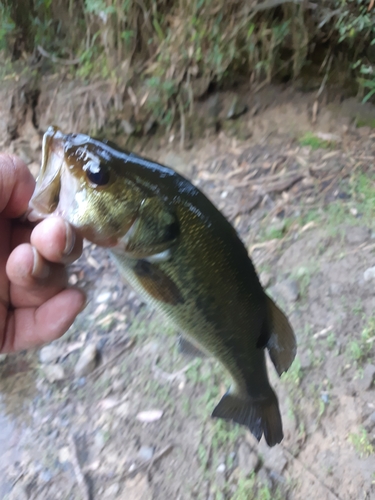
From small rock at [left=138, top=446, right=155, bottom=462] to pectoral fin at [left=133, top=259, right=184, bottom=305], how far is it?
1.40 m

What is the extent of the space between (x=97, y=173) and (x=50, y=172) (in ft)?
0.45

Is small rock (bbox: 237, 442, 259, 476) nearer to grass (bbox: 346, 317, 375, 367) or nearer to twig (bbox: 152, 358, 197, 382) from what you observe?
twig (bbox: 152, 358, 197, 382)

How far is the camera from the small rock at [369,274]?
2.36m

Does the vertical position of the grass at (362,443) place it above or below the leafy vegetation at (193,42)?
below

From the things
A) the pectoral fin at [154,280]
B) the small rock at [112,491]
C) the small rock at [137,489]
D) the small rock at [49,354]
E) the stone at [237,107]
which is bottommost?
the small rock at [112,491]

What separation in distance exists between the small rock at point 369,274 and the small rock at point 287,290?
0.40 metres

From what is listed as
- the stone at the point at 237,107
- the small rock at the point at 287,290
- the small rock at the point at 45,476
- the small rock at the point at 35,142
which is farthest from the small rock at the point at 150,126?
the small rock at the point at 45,476

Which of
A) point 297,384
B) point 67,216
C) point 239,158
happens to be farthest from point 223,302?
point 239,158

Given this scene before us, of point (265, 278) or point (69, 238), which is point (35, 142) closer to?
point (265, 278)

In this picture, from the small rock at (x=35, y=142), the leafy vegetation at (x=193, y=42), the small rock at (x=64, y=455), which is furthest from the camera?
the small rock at (x=35, y=142)

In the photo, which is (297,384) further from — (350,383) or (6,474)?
(6,474)

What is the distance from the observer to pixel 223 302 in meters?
1.16

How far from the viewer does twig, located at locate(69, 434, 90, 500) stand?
206 centimetres

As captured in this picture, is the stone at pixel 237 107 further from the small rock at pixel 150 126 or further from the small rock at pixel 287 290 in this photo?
the small rock at pixel 287 290
